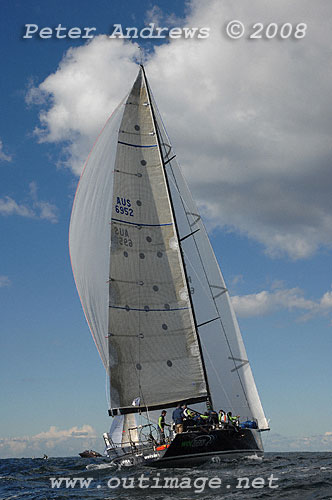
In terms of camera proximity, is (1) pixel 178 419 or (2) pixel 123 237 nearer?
(1) pixel 178 419

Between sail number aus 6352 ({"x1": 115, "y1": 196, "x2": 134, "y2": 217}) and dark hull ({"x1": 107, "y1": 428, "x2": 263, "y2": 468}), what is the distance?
30.6 feet

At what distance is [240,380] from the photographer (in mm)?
22094

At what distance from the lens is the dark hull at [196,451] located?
1644 centimetres

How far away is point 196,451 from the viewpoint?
54.6 ft

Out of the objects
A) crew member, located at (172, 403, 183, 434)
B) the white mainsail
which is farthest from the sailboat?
crew member, located at (172, 403, 183, 434)

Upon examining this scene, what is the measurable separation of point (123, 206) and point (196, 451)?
10084 millimetres

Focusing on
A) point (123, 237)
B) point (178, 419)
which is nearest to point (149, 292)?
point (123, 237)

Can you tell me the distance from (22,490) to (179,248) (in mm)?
10712

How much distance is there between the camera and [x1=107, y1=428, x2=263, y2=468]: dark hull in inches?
647

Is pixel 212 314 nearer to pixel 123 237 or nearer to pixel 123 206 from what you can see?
pixel 123 237

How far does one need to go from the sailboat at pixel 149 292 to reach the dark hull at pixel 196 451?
0.08m

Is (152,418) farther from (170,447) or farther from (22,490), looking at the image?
(22,490)

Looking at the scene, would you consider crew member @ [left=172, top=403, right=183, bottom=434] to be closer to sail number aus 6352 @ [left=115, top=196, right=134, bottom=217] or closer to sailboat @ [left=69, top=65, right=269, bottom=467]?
sailboat @ [left=69, top=65, right=269, bottom=467]

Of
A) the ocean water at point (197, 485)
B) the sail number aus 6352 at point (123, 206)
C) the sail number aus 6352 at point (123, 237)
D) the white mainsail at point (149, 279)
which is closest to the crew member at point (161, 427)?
the ocean water at point (197, 485)
